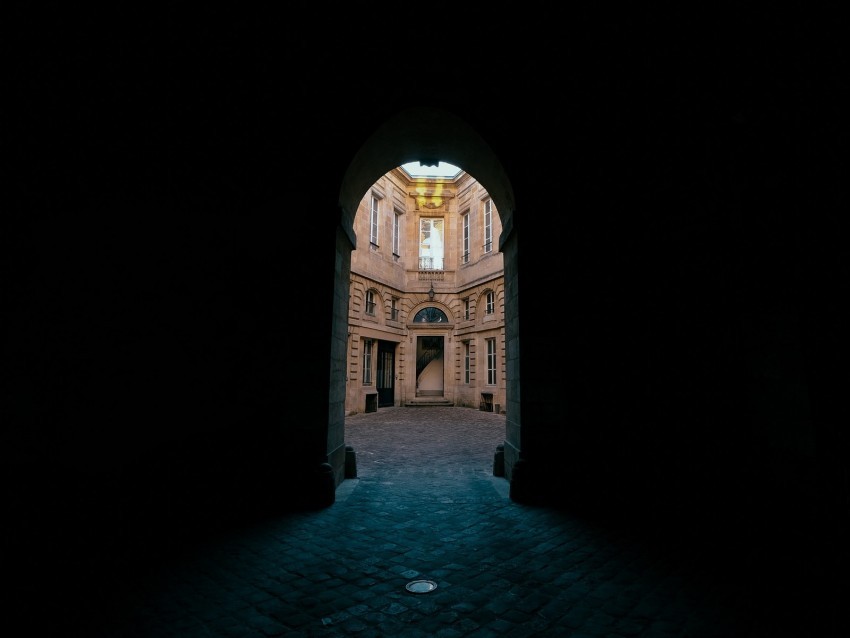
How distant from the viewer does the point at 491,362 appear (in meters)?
16.2

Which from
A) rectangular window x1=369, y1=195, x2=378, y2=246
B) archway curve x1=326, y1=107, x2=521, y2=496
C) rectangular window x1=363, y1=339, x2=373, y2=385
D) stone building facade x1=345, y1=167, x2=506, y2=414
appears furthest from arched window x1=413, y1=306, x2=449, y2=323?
archway curve x1=326, y1=107, x2=521, y2=496

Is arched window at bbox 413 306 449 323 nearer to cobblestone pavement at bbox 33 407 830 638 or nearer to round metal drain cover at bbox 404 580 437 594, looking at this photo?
cobblestone pavement at bbox 33 407 830 638

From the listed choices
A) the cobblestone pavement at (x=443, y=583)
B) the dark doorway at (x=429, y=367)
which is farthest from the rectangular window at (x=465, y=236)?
the cobblestone pavement at (x=443, y=583)

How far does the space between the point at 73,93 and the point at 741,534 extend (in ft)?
30.5

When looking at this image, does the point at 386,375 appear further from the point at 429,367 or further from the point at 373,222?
the point at 373,222

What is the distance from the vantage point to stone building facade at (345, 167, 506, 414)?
15484 millimetres

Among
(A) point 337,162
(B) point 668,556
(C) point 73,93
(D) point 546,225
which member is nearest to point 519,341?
(D) point 546,225

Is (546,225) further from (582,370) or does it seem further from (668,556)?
(668,556)

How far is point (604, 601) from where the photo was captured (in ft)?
7.65

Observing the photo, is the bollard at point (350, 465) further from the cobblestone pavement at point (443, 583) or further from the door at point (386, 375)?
the door at point (386, 375)

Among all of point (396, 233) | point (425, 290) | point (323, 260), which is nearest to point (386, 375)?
point (425, 290)

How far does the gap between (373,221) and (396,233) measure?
1.80 m

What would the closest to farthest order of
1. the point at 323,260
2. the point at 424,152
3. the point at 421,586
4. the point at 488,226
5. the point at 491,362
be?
the point at 421,586 → the point at 323,260 → the point at 424,152 → the point at 491,362 → the point at 488,226

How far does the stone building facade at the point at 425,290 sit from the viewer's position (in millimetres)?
15484
